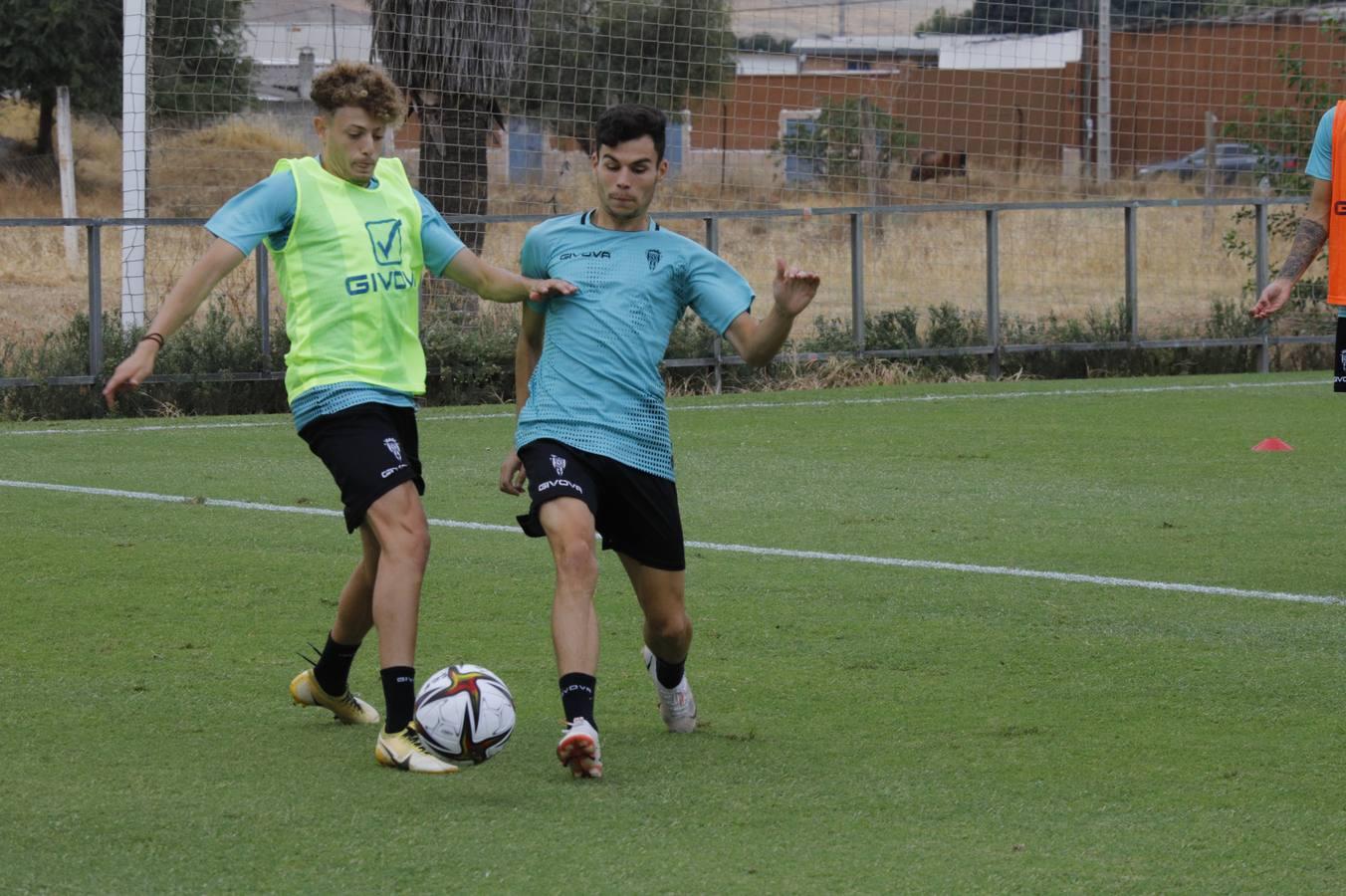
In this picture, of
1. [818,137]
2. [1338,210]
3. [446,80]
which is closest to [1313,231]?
[1338,210]

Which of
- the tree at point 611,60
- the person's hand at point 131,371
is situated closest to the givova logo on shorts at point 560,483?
the person's hand at point 131,371

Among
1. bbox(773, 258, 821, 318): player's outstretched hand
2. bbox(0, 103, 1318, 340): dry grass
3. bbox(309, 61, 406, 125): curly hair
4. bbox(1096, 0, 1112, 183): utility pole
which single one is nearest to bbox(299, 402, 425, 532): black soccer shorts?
bbox(309, 61, 406, 125): curly hair

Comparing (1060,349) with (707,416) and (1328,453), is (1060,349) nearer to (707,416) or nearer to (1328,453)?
(707,416)

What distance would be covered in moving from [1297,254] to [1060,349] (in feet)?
34.0

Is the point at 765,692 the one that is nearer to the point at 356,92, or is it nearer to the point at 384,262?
the point at 384,262

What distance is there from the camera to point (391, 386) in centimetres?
545

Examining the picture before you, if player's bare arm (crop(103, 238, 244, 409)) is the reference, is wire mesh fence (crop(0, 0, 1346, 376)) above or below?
above

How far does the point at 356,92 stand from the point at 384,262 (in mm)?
469

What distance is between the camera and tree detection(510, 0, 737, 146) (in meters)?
19.9

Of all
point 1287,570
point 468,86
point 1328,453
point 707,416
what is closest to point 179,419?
point 707,416

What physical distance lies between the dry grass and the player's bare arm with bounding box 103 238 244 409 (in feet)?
42.5

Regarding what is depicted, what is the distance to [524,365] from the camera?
5.70 m

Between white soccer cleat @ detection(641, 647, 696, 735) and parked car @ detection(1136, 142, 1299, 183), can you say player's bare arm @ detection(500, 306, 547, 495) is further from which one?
parked car @ detection(1136, 142, 1299, 183)

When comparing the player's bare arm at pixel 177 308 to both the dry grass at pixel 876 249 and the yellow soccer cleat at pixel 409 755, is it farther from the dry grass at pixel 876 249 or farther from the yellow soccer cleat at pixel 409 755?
the dry grass at pixel 876 249
